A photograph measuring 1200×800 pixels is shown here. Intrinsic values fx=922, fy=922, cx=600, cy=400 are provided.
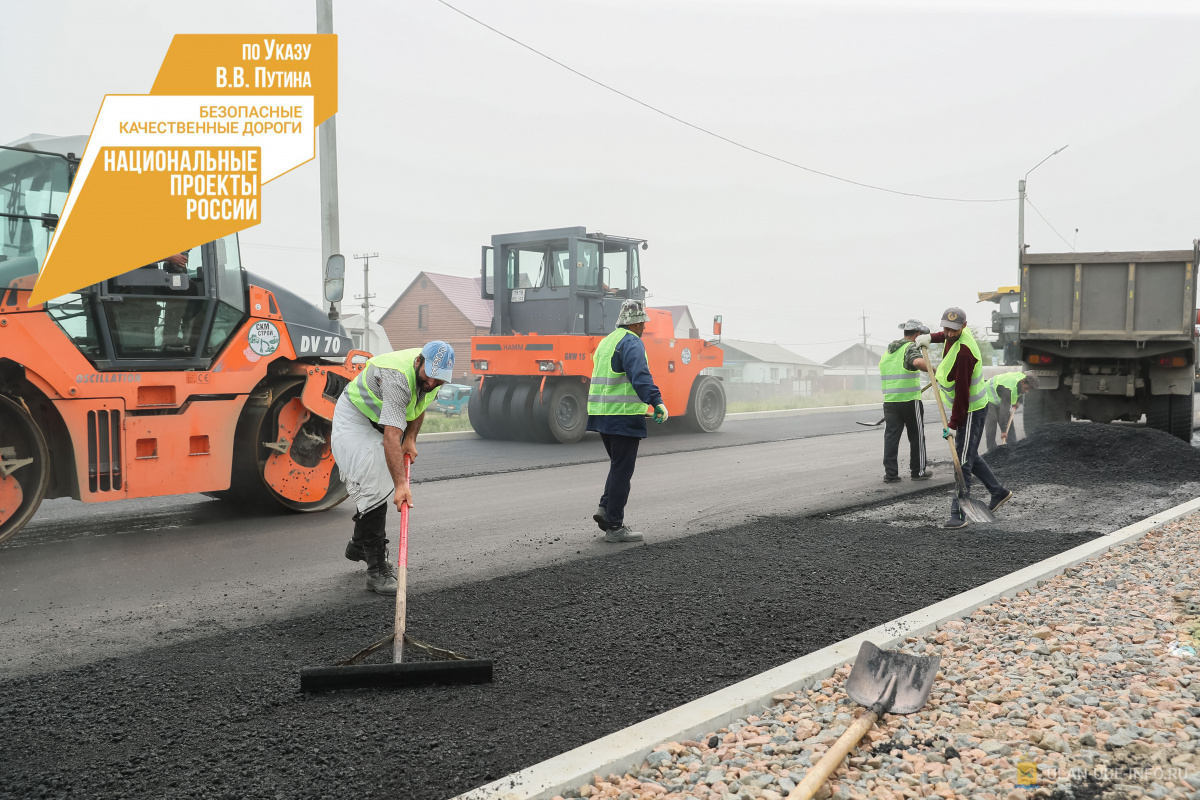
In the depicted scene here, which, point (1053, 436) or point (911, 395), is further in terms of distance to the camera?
point (1053, 436)

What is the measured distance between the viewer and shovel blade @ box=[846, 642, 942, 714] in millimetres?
3316

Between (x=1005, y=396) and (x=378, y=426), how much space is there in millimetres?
9167

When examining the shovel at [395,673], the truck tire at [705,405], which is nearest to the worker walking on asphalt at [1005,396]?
the truck tire at [705,405]

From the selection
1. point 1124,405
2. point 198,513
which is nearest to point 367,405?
point 198,513

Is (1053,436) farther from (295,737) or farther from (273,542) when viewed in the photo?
(295,737)

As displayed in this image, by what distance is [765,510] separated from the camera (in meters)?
7.79

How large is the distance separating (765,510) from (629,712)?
15.1 feet

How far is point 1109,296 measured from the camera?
10891mm

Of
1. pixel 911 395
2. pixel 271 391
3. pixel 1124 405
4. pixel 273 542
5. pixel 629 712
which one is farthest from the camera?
pixel 1124 405

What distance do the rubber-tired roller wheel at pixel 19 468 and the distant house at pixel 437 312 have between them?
40.4 meters

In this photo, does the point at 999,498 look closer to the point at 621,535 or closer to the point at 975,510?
the point at 975,510

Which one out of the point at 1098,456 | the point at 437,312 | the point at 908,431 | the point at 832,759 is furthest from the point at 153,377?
the point at 437,312

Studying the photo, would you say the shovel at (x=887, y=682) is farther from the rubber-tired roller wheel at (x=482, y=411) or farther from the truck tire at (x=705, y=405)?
the truck tire at (x=705, y=405)

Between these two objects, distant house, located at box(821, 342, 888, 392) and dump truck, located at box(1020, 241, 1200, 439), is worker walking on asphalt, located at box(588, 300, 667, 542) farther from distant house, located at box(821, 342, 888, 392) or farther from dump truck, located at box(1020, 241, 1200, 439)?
distant house, located at box(821, 342, 888, 392)
